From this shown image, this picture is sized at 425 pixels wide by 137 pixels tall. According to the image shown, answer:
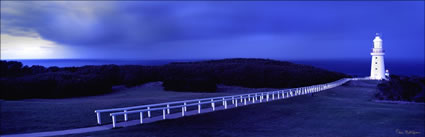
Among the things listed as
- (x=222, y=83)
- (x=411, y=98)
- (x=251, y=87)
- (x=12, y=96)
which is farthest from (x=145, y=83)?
(x=411, y=98)

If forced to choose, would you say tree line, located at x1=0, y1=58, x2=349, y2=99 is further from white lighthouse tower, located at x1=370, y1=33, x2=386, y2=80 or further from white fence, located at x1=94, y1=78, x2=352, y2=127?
white fence, located at x1=94, y1=78, x2=352, y2=127

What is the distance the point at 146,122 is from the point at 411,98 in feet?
89.7

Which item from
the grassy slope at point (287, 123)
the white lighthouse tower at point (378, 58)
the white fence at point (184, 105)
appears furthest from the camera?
the white lighthouse tower at point (378, 58)

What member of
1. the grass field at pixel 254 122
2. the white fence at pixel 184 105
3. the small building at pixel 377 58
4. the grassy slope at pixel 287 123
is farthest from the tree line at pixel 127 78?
the grassy slope at pixel 287 123

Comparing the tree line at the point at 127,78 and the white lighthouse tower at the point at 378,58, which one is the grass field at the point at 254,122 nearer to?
the tree line at the point at 127,78

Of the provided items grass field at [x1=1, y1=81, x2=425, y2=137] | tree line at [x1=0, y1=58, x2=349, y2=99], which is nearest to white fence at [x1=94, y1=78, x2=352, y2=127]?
grass field at [x1=1, y1=81, x2=425, y2=137]

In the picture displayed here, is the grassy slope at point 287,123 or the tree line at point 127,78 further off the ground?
the tree line at point 127,78

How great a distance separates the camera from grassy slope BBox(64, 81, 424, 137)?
595 inches

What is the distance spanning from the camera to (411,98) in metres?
33.1

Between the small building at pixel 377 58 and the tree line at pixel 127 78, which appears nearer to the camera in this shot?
the tree line at pixel 127 78

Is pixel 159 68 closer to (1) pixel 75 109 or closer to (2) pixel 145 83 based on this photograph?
(2) pixel 145 83

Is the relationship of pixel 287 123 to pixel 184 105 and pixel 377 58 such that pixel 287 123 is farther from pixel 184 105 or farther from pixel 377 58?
pixel 377 58

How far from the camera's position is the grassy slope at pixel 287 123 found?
1512 centimetres

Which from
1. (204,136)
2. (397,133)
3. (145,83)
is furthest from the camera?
(145,83)
